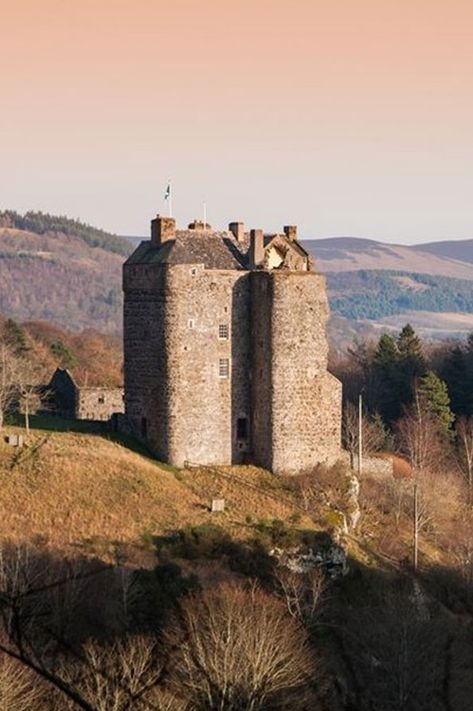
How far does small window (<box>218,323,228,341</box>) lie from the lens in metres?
55.2

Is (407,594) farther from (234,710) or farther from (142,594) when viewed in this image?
(234,710)

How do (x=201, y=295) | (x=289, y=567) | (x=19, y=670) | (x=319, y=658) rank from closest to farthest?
1. (x=19, y=670)
2. (x=319, y=658)
3. (x=289, y=567)
4. (x=201, y=295)

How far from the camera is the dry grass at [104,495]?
48000 mm

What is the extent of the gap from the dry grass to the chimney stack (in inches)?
351

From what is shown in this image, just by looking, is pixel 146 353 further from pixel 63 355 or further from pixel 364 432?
pixel 63 355

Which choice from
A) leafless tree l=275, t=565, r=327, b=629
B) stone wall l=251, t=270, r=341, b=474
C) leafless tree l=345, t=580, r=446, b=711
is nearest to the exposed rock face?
leafless tree l=275, t=565, r=327, b=629

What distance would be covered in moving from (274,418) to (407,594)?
31.1 feet

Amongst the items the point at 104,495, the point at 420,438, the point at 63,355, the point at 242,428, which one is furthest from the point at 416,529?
the point at 63,355

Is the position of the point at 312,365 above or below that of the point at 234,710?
above

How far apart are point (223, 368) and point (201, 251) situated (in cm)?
512

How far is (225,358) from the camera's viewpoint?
55344 millimetres

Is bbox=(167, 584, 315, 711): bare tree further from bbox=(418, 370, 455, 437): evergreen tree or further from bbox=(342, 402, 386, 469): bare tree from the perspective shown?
bbox=(418, 370, 455, 437): evergreen tree

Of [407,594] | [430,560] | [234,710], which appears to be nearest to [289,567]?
[407,594]

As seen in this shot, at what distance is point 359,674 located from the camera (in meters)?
44.2
